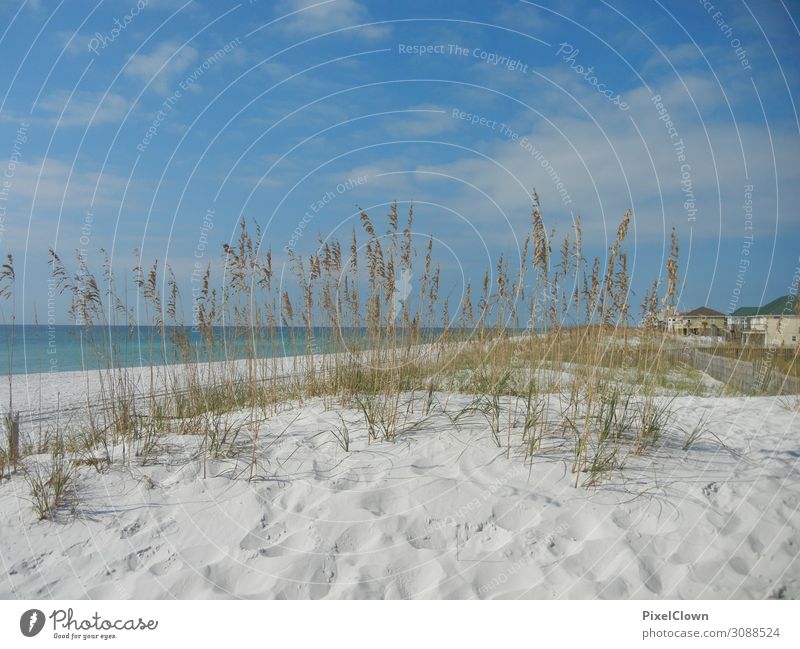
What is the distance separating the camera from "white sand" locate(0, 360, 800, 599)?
2580mm

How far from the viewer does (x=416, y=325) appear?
213 inches

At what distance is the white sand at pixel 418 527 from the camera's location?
258 cm

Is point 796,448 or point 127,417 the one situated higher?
point 127,417

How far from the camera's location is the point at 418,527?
296 cm

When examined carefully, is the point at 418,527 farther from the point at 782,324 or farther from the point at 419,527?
the point at 782,324
